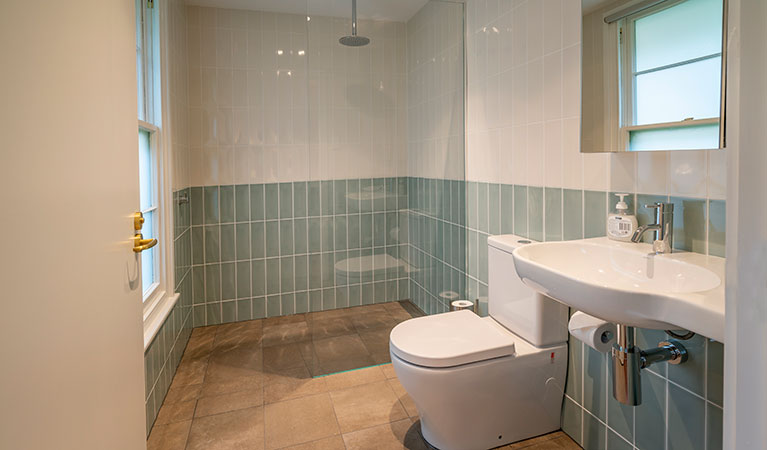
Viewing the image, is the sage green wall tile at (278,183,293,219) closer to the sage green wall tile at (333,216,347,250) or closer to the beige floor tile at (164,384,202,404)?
the sage green wall tile at (333,216,347,250)

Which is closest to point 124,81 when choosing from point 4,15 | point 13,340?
point 4,15

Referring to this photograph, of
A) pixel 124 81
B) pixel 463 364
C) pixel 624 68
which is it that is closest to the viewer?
pixel 124 81

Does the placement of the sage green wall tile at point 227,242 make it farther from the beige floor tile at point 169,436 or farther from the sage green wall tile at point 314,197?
the beige floor tile at point 169,436

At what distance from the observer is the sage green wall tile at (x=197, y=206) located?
10.4 ft

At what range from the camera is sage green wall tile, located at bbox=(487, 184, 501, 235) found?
236 centimetres

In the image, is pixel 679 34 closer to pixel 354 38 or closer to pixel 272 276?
pixel 354 38

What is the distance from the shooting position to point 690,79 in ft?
4.39

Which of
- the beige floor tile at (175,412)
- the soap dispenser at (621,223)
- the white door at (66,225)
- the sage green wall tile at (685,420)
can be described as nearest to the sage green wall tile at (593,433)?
the sage green wall tile at (685,420)

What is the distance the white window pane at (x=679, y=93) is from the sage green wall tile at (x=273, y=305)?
2.72 m

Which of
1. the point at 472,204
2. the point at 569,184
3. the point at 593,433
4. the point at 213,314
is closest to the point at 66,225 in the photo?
the point at 569,184

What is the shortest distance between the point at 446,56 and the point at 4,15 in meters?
2.31

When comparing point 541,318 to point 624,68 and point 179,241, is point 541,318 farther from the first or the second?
point 179,241

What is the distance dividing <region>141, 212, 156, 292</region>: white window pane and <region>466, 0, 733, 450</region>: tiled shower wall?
5.84ft

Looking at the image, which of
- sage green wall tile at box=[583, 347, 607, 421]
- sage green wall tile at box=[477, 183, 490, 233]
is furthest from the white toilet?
sage green wall tile at box=[477, 183, 490, 233]
